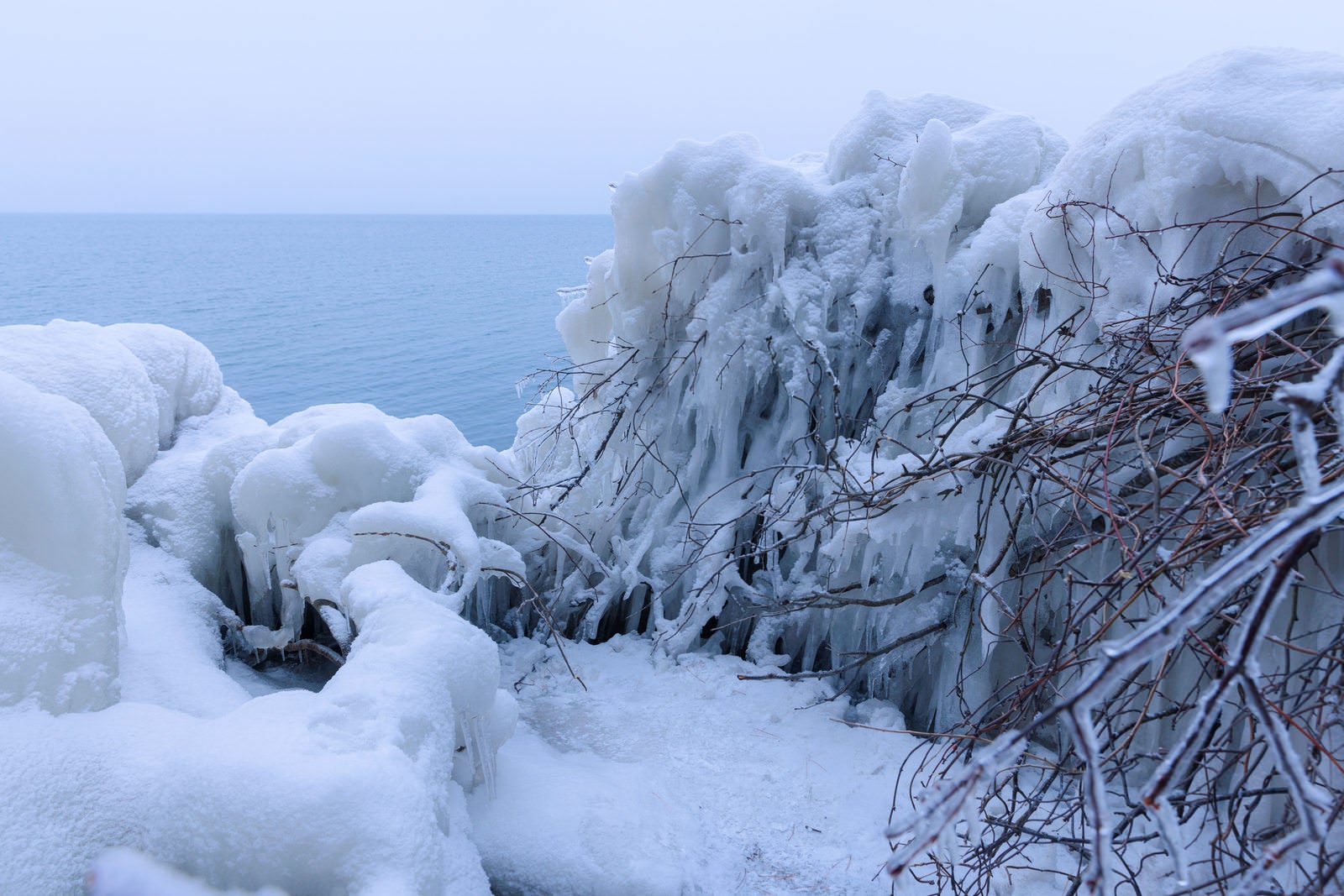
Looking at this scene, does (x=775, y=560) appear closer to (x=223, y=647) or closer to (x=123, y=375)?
(x=223, y=647)

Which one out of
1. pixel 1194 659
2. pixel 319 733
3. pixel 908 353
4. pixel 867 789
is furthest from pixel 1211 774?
pixel 319 733

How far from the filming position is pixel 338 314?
2498cm

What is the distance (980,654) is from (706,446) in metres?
1.56

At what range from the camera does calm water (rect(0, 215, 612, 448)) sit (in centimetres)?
1661

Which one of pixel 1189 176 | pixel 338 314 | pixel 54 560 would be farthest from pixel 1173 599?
pixel 338 314

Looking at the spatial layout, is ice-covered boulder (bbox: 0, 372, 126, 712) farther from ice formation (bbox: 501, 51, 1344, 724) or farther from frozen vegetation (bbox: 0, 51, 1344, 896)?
ice formation (bbox: 501, 51, 1344, 724)

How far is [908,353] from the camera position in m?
3.65

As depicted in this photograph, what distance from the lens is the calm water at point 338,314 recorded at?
16.6 meters

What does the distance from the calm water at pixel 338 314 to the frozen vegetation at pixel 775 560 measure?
110cm

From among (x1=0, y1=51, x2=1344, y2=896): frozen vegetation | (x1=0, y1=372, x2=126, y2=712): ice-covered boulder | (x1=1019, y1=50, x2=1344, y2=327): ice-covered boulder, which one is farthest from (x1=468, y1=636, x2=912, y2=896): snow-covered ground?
(x1=1019, y1=50, x2=1344, y2=327): ice-covered boulder

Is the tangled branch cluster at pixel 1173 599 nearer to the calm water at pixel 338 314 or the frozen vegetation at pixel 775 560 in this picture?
the frozen vegetation at pixel 775 560

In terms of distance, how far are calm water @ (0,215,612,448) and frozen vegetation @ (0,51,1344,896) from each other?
1.10 metres

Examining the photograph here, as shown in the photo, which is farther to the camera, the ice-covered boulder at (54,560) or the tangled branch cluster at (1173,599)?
the ice-covered boulder at (54,560)

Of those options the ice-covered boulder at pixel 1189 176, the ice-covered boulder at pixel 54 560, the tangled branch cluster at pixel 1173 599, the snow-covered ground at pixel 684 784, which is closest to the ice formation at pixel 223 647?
the ice-covered boulder at pixel 54 560
